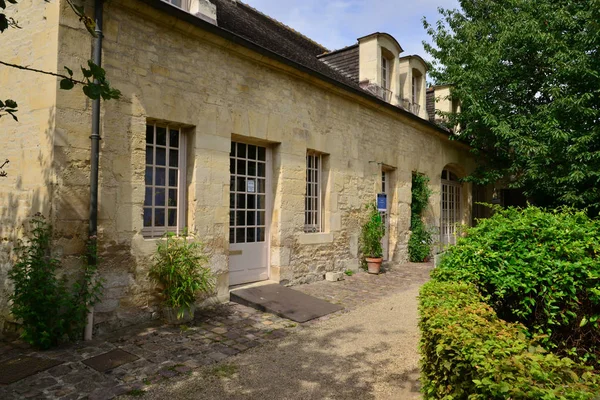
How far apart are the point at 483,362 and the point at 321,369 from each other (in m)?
2.11

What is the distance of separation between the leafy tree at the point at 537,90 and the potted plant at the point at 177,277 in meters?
8.38

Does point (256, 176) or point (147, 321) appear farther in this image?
point (256, 176)

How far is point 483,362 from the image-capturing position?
187cm

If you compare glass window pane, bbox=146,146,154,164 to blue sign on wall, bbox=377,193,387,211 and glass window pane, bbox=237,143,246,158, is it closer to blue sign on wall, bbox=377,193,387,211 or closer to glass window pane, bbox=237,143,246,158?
glass window pane, bbox=237,143,246,158

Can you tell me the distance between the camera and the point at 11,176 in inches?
187

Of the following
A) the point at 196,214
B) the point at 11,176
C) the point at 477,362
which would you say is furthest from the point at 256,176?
the point at 477,362

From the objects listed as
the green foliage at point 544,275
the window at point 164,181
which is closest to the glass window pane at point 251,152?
the window at point 164,181

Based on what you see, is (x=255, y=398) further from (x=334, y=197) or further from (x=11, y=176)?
(x=334, y=197)

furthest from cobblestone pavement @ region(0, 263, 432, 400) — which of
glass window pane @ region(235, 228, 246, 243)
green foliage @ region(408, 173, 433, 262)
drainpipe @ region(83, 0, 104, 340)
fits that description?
green foliage @ region(408, 173, 433, 262)

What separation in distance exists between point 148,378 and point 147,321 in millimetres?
1512

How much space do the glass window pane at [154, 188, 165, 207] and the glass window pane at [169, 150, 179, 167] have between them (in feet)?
1.28

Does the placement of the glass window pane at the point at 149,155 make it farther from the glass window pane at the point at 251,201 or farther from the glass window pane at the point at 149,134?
the glass window pane at the point at 251,201

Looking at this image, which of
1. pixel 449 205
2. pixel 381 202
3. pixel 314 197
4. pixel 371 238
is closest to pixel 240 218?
pixel 314 197

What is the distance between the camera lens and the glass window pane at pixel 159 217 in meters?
5.25
